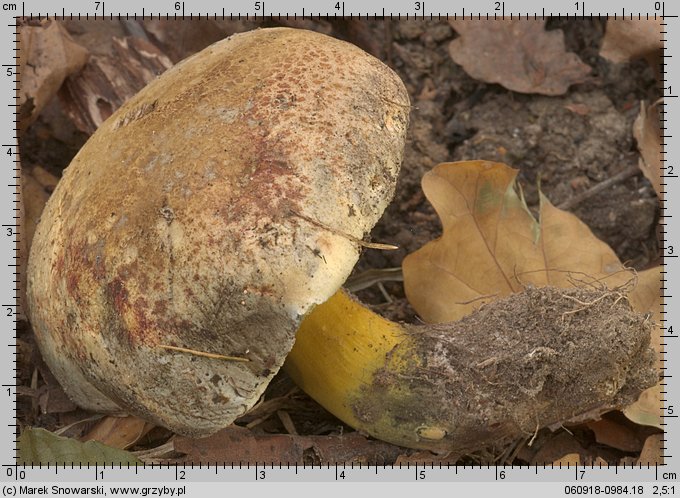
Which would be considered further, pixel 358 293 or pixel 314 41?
pixel 358 293

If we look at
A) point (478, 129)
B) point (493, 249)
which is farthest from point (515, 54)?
point (493, 249)

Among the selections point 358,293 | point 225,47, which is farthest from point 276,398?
point 225,47

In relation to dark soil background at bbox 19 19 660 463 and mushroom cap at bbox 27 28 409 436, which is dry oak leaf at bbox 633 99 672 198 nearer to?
dark soil background at bbox 19 19 660 463

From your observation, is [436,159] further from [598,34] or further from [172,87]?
[172,87]

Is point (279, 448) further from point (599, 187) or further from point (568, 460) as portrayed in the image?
point (599, 187)

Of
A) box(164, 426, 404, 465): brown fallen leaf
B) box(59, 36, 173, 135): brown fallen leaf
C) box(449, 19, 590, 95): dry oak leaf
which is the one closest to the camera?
box(164, 426, 404, 465): brown fallen leaf

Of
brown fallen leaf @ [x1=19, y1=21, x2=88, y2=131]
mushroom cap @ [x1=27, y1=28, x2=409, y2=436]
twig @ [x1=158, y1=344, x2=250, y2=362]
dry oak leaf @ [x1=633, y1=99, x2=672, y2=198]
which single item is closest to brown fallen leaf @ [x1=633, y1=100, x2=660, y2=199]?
dry oak leaf @ [x1=633, y1=99, x2=672, y2=198]
